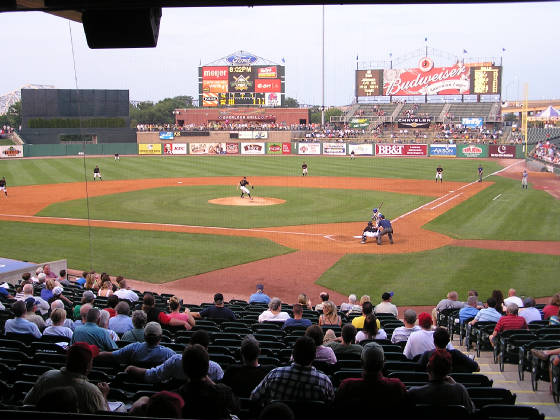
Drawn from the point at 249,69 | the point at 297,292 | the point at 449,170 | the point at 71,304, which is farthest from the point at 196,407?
the point at 249,69

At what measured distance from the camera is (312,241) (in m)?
23.5

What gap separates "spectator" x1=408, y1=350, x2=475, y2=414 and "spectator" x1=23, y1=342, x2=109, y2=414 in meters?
2.62

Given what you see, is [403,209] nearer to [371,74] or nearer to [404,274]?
[404,274]

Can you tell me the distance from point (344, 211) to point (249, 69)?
64400mm

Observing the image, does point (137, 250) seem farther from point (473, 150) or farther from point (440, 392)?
point (473, 150)

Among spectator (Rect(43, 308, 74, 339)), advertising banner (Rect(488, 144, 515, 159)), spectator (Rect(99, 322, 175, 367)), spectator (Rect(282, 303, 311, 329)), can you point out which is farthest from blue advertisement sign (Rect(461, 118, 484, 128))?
spectator (Rect(99, 322, 175, 367))

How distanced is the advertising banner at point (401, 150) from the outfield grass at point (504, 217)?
1247 inches

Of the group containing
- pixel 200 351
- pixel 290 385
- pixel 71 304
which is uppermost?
pixel 200 351

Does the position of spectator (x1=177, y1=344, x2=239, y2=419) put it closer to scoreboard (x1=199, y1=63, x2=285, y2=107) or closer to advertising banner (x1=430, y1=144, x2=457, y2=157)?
advertising banner (x1=430, y1=144, x2=457, y2=157)

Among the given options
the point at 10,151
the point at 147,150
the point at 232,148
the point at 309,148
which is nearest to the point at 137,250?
the point at 309,148

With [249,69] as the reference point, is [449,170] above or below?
below

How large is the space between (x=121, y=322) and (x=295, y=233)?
54.9 ft

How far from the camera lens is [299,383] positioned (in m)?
4.55

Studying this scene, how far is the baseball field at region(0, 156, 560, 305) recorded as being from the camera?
17984 millimetres
